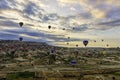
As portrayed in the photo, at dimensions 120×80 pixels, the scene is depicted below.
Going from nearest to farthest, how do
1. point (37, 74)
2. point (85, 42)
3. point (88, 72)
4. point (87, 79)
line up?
point (87, 79)
point (37, 74)
point (88, 72)
point (85, 42)

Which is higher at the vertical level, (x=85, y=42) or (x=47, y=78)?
(x=85, y=42)

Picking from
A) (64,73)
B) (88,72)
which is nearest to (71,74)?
(64,73)

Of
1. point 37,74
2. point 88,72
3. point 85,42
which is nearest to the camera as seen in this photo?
point 37,74

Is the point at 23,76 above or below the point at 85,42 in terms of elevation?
below

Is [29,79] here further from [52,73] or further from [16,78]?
[52,73]

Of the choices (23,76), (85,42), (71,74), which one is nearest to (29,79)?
(23,76)

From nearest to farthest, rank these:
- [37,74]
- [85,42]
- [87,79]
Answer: [87,79] < [37,74] < [85,42]

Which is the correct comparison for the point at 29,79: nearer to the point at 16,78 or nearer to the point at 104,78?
the point at 16,78

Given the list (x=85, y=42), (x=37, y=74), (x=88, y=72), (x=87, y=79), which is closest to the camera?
(x=87, y=79)

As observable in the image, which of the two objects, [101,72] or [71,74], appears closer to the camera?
[71,74]
